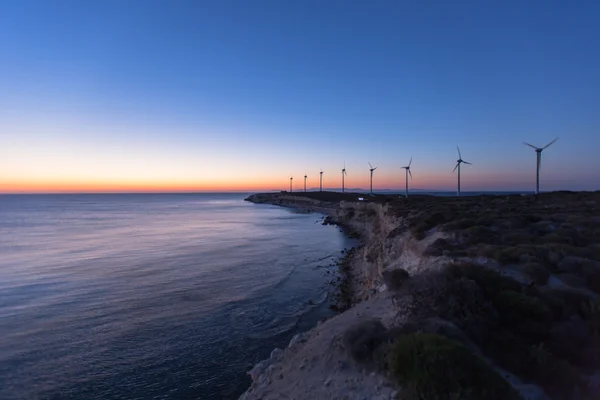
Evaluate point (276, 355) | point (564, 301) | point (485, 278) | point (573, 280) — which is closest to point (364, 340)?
point (485, 278)

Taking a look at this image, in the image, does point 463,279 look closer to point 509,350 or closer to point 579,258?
point 509,350

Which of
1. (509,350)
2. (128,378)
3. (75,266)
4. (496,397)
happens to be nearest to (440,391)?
(496,397)

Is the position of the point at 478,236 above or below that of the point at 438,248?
above

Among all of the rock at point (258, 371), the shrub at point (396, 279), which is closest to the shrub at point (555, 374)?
the shrub at point (396, 279)

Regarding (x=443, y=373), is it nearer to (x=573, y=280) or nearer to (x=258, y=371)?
(x=258, y=371)

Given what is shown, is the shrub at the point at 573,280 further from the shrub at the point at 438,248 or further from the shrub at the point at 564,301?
the shrub at the point at 438,248
